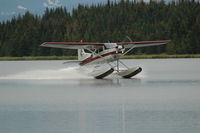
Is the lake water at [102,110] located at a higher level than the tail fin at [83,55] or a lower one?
lower

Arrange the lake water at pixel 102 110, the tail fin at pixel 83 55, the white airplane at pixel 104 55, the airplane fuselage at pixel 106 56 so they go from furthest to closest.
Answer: the tail fin at pixel 83 55, the white airplane at pixel 104 55, the airplane fuselage at pixel 106 56, the lake water at pixel 102 110

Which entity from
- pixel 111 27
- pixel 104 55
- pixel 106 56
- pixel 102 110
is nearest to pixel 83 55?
pixel 104 55

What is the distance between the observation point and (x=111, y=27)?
9781 cm

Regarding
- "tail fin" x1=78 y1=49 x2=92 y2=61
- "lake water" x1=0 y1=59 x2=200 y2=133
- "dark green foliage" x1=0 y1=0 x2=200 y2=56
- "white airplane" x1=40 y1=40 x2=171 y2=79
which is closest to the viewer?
"lake water" x1=0 y1=59 x2=200 y2=133

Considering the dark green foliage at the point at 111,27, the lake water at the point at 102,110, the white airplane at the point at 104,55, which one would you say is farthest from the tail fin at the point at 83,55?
the dark green foliage at the point at 111,27

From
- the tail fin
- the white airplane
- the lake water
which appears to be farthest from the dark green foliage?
the lake water

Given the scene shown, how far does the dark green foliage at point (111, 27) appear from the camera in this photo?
263 feet

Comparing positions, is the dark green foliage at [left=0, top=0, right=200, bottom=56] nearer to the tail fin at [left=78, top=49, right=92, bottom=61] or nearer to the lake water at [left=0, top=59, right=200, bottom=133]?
the tail fin at [left=78, top=49, right=92, bottom=61]

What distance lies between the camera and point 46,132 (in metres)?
8.73

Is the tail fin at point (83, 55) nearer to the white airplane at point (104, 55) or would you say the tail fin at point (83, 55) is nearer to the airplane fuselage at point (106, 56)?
the white airplane at point (104, 55)

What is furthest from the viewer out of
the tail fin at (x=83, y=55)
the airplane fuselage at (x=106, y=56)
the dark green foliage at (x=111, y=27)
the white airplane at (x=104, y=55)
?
the dark green foliage at (x=111, y=27)

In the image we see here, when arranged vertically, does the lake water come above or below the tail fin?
below

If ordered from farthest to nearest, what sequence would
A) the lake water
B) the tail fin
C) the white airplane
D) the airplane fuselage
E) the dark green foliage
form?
1. the dark green foliage
2. the tail fin
3. the white airplane
4. the airplane fuselage
5. the lake water

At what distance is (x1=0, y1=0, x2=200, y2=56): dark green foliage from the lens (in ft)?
263
